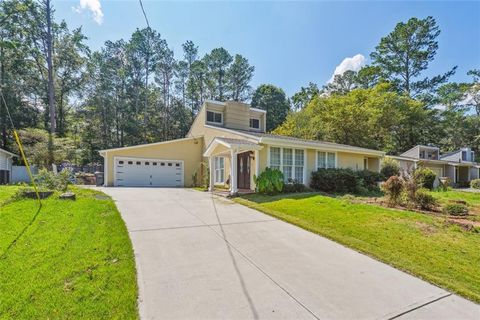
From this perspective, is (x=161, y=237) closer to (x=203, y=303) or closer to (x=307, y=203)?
(x=203, y=303)

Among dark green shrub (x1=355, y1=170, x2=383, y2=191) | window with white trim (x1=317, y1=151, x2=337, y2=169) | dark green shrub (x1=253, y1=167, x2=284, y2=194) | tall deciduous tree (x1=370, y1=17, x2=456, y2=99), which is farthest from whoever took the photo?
tall deciduous tree (x1=370, y1=17, x2=456, y2=99)

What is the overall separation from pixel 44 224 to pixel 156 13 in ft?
22.2

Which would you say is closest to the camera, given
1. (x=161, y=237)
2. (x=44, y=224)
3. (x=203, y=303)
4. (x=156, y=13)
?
(x=203, y=303)

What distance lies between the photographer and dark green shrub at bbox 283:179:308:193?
11.9 m

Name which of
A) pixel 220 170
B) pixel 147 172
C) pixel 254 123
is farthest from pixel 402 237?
pixel 254 123

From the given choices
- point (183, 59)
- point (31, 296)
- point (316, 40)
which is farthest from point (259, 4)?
point (183, 59)

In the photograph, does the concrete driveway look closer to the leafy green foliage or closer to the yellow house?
the yellow house

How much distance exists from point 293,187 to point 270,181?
1.56 meters

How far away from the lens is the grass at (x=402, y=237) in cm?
384

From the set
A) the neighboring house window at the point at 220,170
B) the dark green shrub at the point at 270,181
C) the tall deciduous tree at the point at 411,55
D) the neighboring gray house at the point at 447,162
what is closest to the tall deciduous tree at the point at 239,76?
the tall deciduous tree at the point at 411,55

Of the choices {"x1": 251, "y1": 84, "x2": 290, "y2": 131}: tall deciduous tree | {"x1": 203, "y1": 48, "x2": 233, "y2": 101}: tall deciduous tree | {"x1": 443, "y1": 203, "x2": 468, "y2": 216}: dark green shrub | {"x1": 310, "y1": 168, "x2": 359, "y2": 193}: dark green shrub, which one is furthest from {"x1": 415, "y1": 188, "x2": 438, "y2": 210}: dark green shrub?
{"x1": 203, "y1": 48, "x2": 233, "y2": 101}: tall deciduous tree

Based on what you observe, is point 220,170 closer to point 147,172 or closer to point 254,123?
point 147,172

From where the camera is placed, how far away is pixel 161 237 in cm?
528

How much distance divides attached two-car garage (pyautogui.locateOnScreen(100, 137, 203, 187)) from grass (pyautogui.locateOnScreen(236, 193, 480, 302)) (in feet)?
36.6
